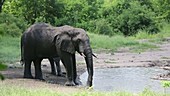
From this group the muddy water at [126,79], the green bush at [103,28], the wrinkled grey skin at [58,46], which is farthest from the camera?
the green bush at [103,28]

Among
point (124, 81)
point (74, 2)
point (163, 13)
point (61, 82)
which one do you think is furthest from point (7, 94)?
point (163, 13)

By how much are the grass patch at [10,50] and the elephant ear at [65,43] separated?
5.86 m

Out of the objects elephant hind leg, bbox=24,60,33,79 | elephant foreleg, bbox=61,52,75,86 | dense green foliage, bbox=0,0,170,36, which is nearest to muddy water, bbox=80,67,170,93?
elephant foreleg, bbox=61,52,75,86

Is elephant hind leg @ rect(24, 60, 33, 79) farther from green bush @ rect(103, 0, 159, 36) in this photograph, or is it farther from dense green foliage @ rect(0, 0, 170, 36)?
green bush @ rect(103, 0, 159, 36)

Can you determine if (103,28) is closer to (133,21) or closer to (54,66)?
(133,21)

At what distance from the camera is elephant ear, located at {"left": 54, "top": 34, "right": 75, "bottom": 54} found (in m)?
13.3

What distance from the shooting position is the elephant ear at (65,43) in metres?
13.3

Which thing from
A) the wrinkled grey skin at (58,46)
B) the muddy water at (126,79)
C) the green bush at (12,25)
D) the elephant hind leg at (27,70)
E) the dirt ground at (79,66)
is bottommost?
the muddy water at (126,79)

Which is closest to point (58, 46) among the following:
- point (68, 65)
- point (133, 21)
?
point (68, 65)

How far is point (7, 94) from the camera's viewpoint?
863 cm

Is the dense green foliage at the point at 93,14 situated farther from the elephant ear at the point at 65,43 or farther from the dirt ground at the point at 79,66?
the elephant ear at the point at 65,43

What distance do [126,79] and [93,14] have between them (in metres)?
29.5

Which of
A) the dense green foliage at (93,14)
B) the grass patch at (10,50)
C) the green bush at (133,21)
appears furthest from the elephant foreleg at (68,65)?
the green bush at (133,21)

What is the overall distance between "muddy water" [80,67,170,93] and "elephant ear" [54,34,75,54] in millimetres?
1306
